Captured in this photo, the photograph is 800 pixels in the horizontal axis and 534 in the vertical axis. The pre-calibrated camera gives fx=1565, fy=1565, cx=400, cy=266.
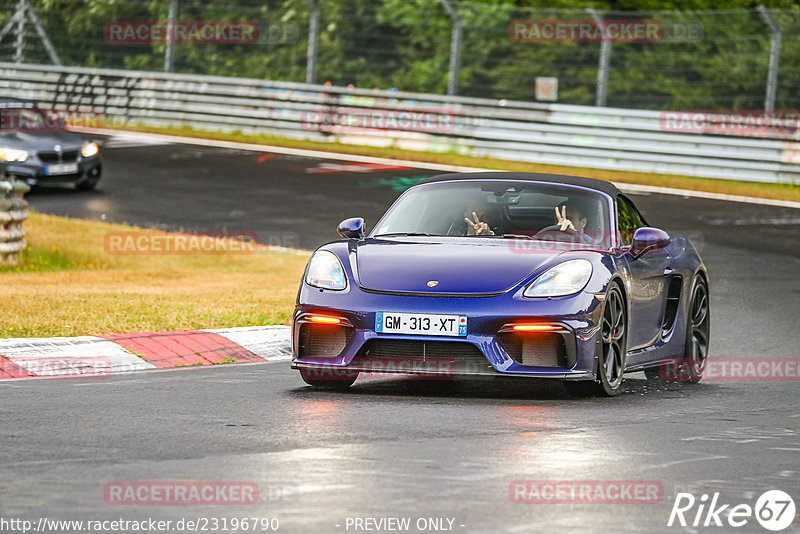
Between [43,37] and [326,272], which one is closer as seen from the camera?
[326,272]

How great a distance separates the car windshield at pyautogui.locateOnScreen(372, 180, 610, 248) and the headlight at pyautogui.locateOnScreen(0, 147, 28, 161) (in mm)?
14307

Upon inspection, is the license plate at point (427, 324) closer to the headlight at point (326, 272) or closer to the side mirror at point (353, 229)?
the headlight at point (326, 272)

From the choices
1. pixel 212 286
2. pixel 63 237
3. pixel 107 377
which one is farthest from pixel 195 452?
pixel 63 237

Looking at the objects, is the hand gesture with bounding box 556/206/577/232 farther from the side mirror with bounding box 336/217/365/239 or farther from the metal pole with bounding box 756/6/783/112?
the metal pole with bounding box 756/6/783/112

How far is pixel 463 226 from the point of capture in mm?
→ 10023

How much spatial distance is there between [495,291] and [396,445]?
5.38 ft

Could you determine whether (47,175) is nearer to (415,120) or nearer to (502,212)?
(415,120)

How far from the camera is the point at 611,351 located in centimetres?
922

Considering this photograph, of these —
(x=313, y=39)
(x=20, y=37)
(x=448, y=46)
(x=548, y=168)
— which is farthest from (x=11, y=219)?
(x=20, y=37)

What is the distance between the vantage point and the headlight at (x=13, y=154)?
2338cm

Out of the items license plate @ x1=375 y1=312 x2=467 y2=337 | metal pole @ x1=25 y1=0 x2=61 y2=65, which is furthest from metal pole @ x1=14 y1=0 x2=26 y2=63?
license plate @ x1=375 y1=312 x2=467 y2=337

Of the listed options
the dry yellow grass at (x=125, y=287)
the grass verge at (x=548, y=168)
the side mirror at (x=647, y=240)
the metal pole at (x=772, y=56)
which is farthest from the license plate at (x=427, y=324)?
the metal pole at (x=772, y=56)

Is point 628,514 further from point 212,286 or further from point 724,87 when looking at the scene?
point 724,87

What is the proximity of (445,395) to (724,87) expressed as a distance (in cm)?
1873
